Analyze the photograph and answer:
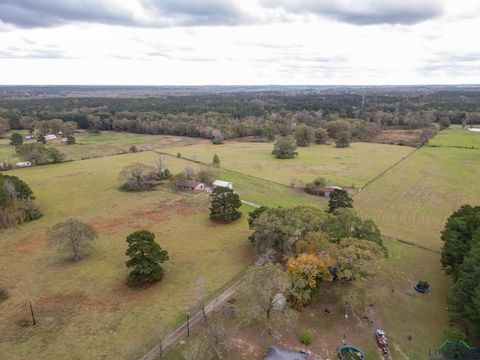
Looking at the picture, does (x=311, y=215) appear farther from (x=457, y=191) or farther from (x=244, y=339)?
(x=457, y=191)

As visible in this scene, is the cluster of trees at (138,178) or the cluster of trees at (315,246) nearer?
the cluster of trees at (315,246)

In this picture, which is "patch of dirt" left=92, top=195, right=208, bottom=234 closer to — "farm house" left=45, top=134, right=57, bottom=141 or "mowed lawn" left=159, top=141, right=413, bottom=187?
"mowed lawn" left=159, top=141, right=413, bottom=187

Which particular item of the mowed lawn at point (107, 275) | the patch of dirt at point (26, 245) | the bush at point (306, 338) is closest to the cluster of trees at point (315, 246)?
the bush at point (306, 338)

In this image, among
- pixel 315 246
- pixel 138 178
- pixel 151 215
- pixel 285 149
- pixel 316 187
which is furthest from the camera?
pixel 285 149

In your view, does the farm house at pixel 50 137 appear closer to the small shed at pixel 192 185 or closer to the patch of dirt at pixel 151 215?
the small shed at pixel 192 185

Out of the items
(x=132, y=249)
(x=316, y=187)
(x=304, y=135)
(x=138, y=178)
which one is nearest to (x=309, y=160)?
(x=304, y=135)

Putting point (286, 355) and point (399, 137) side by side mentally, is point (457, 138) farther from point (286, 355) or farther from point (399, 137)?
point (286, 355)
